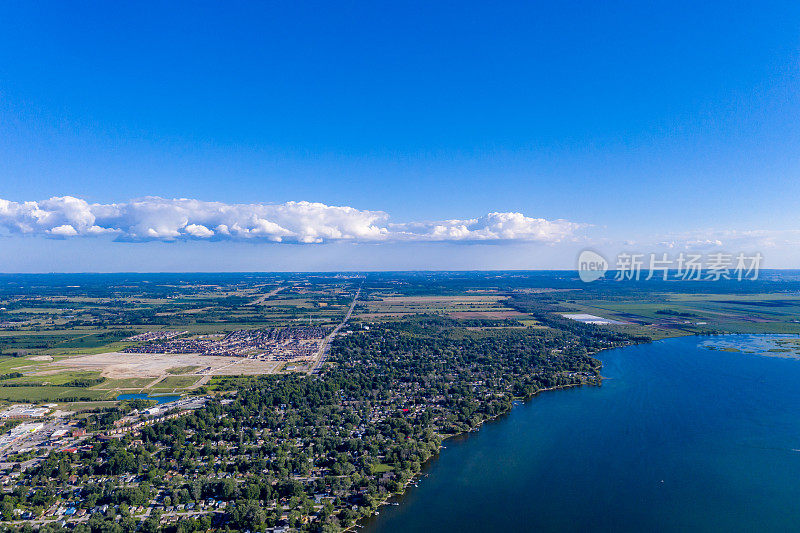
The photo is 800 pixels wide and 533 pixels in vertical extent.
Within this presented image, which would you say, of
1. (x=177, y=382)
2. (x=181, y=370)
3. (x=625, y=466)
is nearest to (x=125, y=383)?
(x=177, y=382)

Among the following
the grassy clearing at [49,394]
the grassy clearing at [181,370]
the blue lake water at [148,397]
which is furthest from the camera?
the grassy clearing at [181,370]

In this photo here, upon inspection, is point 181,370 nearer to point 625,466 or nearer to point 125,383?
point 125,383

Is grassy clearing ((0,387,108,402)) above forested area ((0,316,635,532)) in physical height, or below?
below

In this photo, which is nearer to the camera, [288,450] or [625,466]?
[625,466]

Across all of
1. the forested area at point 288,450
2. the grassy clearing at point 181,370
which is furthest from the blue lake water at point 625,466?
the grassy clearing at point 181,370

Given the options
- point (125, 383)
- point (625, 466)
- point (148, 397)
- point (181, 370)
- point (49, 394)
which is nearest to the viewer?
point (625, 466)

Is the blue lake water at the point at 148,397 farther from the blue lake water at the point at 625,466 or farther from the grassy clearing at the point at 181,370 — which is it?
the blue lake water at the point at 625,466

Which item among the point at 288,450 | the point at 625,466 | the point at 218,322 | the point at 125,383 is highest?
the point at 625,466

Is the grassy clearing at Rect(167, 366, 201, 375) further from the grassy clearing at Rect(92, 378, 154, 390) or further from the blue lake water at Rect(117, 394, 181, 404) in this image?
the blue lake water at Rect(117, 394, 181, 404)

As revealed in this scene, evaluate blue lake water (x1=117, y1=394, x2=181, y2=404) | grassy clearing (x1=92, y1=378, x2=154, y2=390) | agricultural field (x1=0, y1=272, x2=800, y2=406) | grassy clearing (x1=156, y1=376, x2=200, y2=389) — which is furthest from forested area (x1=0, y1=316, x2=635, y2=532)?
agricultural field (x1=0, y1=272, x2=800, y2=406)
